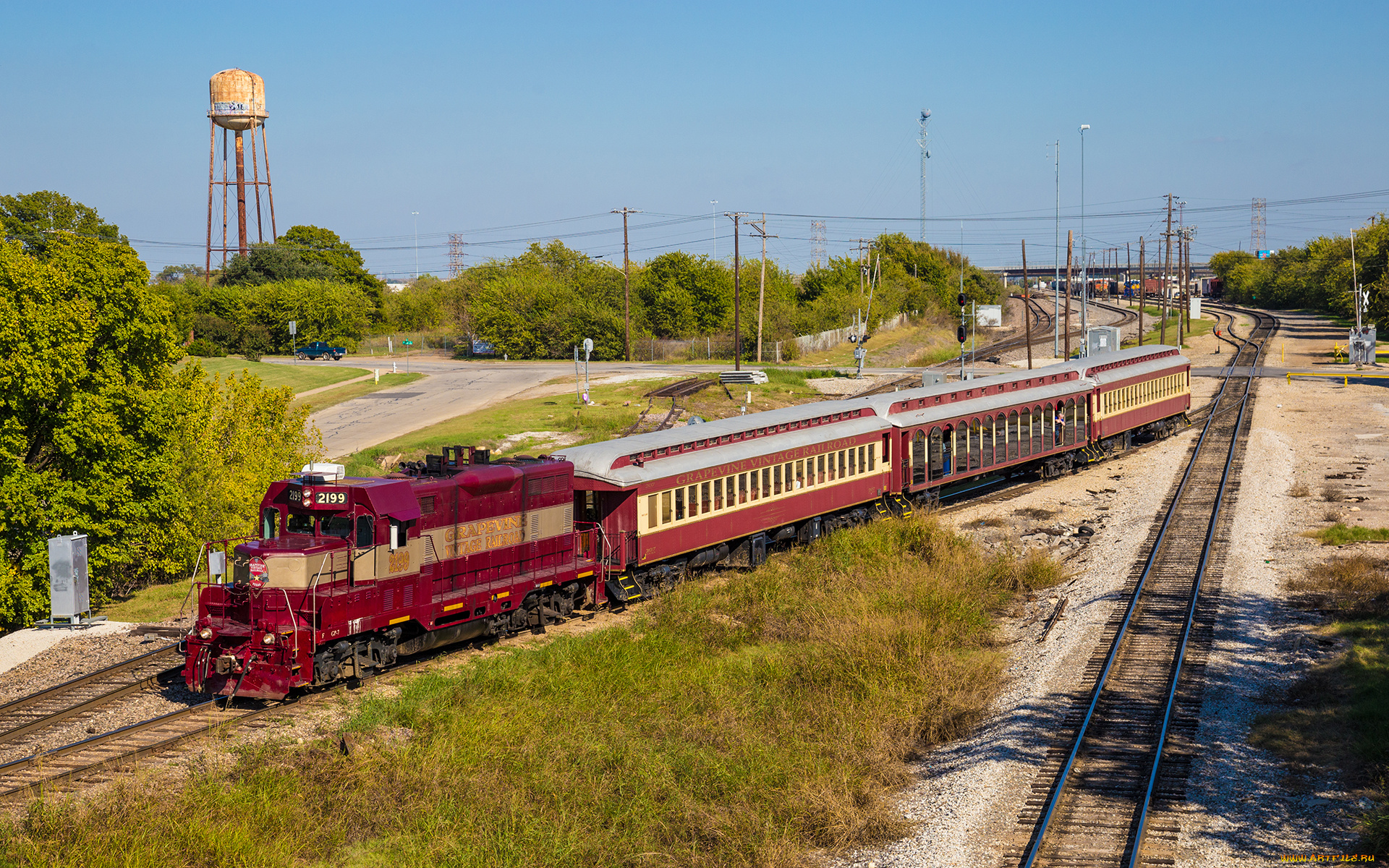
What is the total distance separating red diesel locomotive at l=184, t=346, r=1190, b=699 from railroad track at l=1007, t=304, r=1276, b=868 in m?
7.79

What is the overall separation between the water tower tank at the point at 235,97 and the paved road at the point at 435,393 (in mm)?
23416

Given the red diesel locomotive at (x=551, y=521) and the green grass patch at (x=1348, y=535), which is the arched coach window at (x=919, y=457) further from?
the green grass patch at (x=1348, y=535)

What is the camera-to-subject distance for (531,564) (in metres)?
21.7

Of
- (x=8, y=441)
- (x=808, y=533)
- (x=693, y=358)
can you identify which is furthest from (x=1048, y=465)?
(x=693, y=358)

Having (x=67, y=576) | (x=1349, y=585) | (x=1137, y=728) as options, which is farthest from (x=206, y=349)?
(x=1137, y=728)

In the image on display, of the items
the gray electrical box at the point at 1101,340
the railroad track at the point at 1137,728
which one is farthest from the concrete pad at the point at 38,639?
the gray electrical box at the point at 1101,340

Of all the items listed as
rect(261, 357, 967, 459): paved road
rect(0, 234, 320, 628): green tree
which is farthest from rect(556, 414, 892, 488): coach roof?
rect(261, 357, 967, 459): paved road

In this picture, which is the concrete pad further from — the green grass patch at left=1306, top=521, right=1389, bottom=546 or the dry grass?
the green grass patch at left=1306, top=521, right=1389, bottom=546

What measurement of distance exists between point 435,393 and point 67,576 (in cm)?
4333

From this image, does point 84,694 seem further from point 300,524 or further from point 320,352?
point 320,352

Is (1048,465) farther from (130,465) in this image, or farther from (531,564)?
(130,465)

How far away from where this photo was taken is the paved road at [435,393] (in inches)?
2122

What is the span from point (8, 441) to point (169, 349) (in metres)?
4.93

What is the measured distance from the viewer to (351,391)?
67.9 meters
